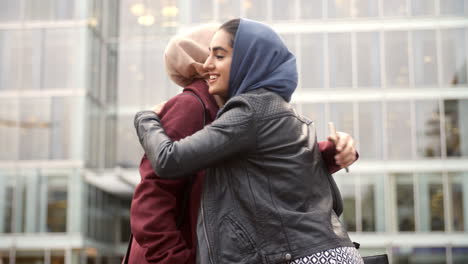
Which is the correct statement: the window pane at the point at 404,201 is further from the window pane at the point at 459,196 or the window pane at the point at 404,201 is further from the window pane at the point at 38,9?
the window pane at the point at 38,9

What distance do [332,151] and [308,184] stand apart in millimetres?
A: 309

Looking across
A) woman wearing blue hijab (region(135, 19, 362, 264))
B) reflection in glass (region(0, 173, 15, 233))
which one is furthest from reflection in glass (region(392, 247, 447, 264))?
woman wearing blue hijab (region(135, 19, 362, 264))

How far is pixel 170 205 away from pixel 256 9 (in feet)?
70.5

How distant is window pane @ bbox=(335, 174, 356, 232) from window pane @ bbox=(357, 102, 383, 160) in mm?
886

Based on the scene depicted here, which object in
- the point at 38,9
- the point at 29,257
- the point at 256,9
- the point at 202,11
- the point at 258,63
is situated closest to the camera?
the point at 258,63

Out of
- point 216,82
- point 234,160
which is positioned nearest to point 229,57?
point 216,82

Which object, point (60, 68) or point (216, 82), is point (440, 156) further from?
point (216, 82)

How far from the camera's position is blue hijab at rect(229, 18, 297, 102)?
236 cm

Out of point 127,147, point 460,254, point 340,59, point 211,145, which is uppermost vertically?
point 211,145

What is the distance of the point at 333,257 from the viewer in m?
2.16

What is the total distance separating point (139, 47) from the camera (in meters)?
24.1

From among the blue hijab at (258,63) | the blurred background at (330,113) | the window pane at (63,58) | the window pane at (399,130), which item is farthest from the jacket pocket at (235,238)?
the window pane at (63,58)

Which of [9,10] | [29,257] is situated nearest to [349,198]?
[29,257]

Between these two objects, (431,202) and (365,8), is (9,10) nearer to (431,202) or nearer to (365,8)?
(365,8)
